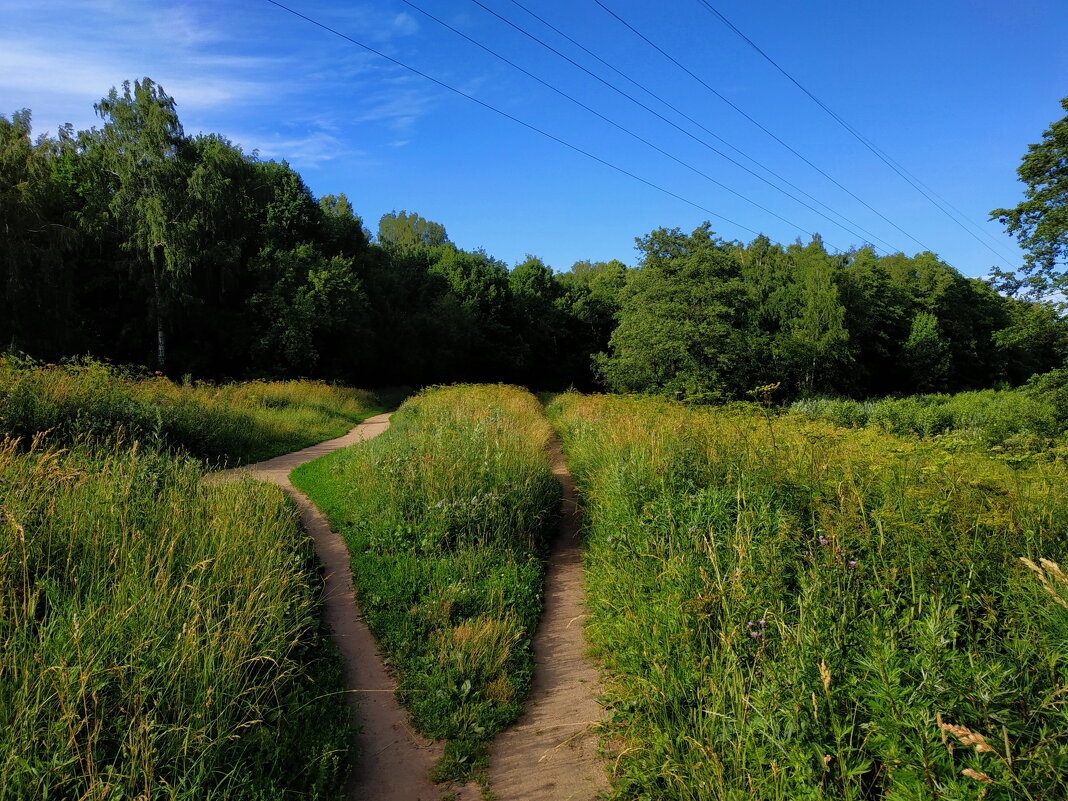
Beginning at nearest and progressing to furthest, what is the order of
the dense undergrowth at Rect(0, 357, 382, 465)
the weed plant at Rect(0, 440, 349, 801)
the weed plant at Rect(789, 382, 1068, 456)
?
1. the weed plant at Rect(0, 440, 349, 801)
2. the dense undergrowth at Rect(0, 357, 382, 465)
3. the weed plant at Rect(789, 382, 1068, 456)

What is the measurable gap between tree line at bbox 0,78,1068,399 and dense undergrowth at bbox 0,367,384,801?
2058 cm

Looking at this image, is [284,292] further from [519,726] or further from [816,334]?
[816,334]

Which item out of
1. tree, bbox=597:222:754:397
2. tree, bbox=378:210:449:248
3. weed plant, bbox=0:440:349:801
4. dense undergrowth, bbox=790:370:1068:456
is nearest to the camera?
weed plant, bbox=0:440:349:801

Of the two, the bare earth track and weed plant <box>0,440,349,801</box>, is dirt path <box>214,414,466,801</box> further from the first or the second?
weed plant <box>0,440,349,801</box>

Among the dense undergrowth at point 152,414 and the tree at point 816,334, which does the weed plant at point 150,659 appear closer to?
the dense undergrowth at point 152,414

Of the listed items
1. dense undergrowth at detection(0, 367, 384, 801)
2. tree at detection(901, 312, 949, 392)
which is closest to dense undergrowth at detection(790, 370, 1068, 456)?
dense undergrowth at detection(0, 367, 384, 801)

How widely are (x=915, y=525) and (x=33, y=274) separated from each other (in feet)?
92.9

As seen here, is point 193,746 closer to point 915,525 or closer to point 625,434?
point 915,525

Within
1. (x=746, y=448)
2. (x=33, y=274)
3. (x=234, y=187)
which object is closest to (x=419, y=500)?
(x=746, y=448)

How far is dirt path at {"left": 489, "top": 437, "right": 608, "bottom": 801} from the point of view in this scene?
3.53 metres

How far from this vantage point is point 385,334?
128 ft

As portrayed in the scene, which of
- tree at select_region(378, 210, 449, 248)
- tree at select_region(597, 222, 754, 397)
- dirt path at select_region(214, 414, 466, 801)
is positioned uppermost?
tree at select_region(378, 210, 449, 248)

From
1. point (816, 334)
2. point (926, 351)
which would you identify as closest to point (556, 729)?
point (816, 334)

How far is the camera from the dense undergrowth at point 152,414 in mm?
9148
